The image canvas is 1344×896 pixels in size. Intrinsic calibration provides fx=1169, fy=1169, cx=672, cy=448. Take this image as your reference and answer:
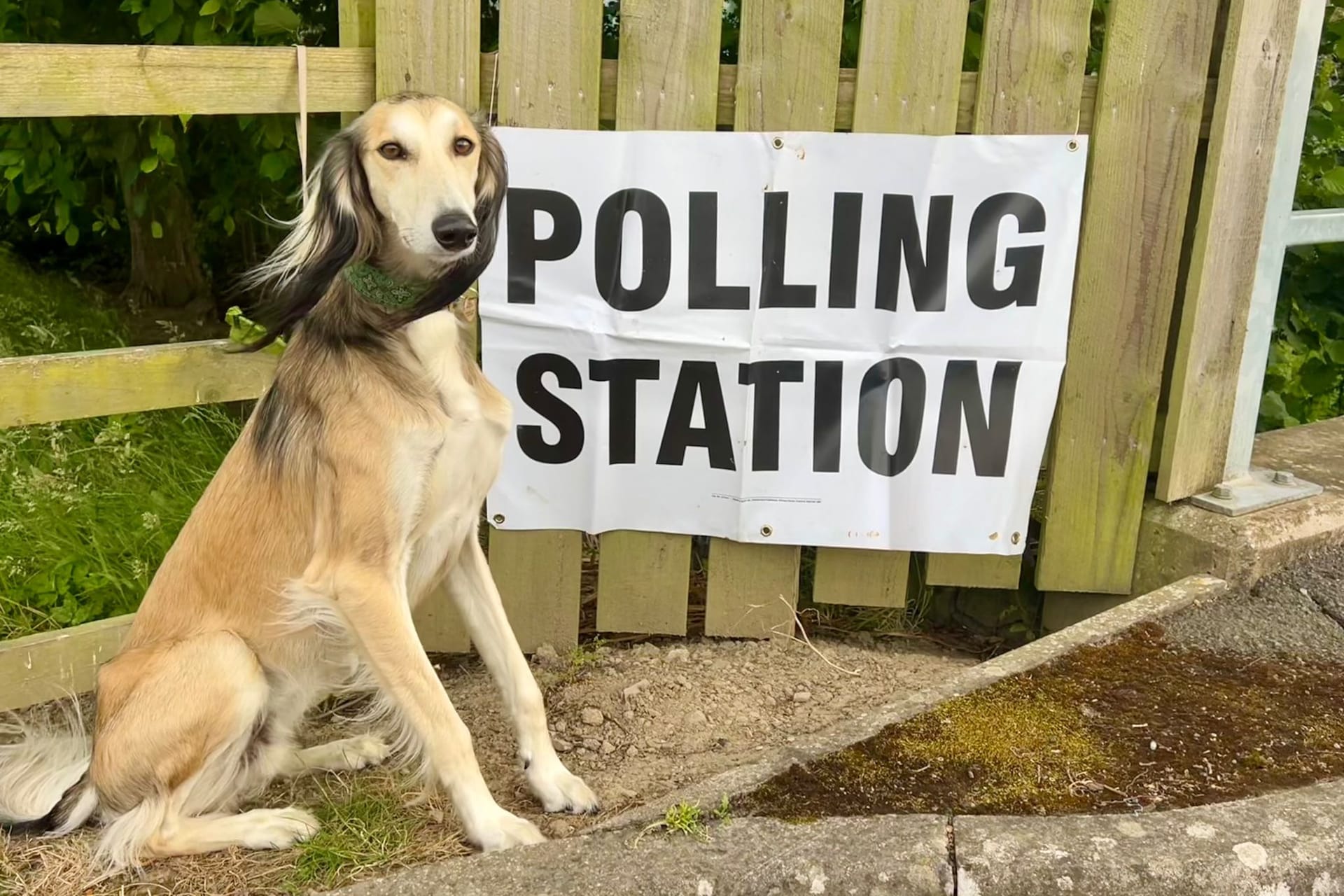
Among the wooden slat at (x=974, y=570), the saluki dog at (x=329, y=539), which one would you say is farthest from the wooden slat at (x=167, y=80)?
the wooden slat at (x=974, y=570)

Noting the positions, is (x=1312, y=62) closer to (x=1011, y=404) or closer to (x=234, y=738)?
(x=1011, y=404)

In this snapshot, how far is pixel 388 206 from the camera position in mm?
2373

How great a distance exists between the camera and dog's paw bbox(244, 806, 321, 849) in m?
2.54

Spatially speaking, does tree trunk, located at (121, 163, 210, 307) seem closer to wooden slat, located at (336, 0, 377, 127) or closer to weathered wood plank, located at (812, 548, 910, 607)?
wooden slat, located at (336, 0, 377, 127)

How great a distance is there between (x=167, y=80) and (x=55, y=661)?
150cm

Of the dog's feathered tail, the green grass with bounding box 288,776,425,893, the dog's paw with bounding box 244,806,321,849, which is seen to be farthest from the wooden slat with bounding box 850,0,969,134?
the dog's feathered tail

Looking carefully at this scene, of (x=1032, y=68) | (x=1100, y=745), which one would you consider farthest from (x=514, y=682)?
(x=1032, y=68)

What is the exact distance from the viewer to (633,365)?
336 cm

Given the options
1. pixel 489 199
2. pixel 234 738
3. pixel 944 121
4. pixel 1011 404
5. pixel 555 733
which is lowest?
pixel 555 733

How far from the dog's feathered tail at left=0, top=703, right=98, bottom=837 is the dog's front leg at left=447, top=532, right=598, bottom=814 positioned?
0.90m

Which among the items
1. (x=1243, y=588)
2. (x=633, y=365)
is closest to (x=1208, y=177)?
(x=1243, y=588)

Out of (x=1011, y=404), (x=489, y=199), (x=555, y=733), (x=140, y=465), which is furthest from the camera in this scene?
(x=140, y=465)

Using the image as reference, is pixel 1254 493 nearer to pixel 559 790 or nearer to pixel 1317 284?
pixel 1317 284

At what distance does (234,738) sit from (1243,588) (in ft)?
8.97
